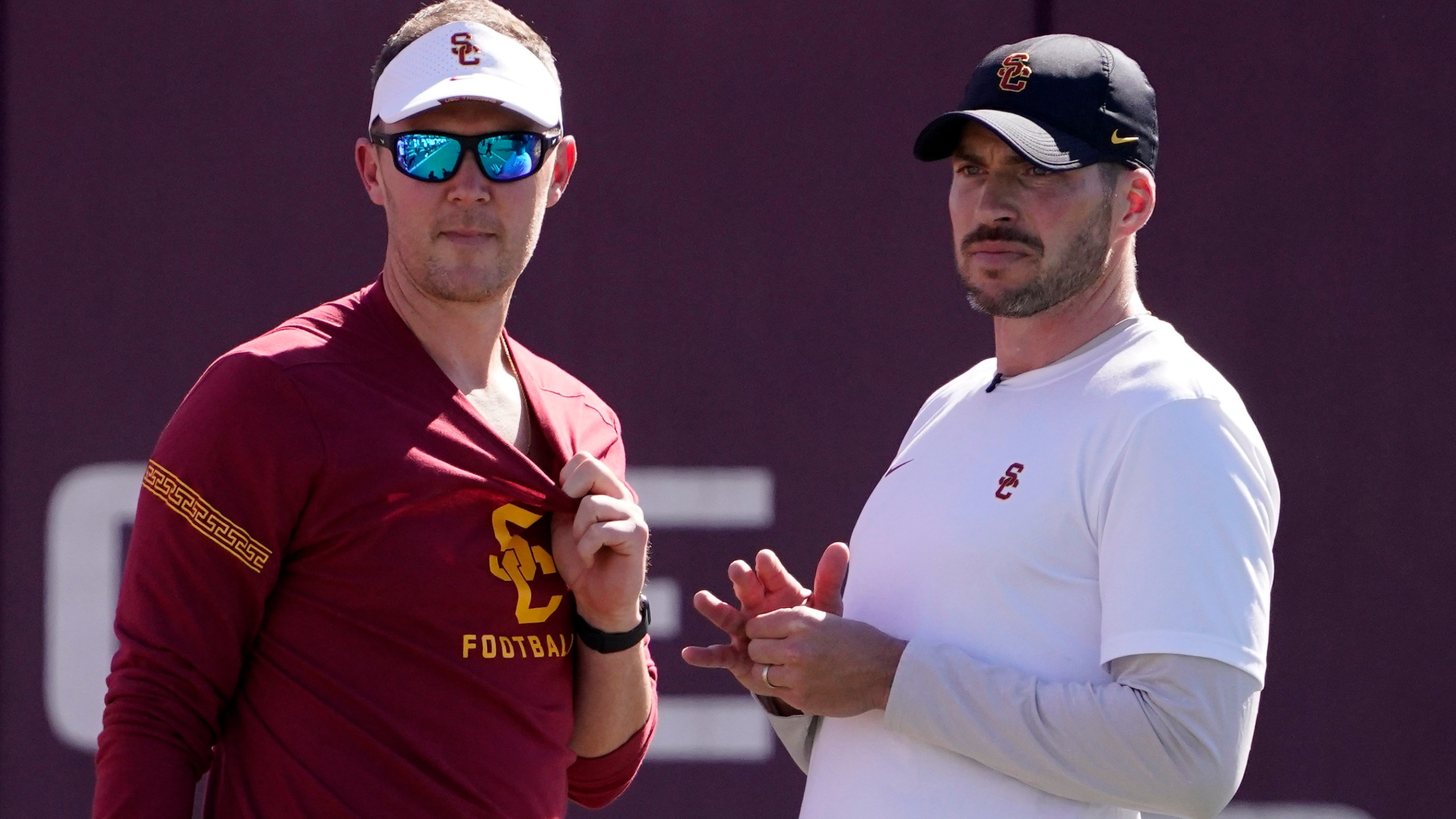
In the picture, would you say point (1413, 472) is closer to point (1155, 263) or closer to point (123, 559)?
point (1155, 263)

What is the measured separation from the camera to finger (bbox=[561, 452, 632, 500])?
5.41 ft

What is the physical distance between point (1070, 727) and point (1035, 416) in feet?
1.29

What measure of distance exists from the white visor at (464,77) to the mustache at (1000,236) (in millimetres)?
560

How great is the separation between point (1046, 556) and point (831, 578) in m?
0.33

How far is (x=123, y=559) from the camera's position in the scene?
9.91 ft

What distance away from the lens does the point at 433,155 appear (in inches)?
66.6

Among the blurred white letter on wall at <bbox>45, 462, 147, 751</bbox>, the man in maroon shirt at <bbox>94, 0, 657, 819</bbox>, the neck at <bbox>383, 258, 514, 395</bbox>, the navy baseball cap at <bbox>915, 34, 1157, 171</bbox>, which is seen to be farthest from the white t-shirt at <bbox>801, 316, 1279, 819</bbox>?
the blurred white letter on wall at <bbox>45, 462, 147, 751</bbox>

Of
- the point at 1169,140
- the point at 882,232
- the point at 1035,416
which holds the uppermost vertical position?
the point at 1169,140

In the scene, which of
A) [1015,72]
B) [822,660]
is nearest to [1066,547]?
[822,660]

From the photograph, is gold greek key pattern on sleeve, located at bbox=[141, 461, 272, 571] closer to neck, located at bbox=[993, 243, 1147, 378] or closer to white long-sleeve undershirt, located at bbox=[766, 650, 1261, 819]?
white long-sleeve undershirt, located at bbox=[766, 650, 1261, 819]

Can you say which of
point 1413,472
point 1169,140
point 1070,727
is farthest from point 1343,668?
point 1070,727

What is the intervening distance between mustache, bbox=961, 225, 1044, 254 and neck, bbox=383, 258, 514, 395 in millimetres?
611

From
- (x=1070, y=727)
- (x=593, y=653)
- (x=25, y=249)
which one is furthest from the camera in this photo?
(x=25, y=249)

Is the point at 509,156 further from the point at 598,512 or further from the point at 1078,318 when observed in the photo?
the point at 1078,318
